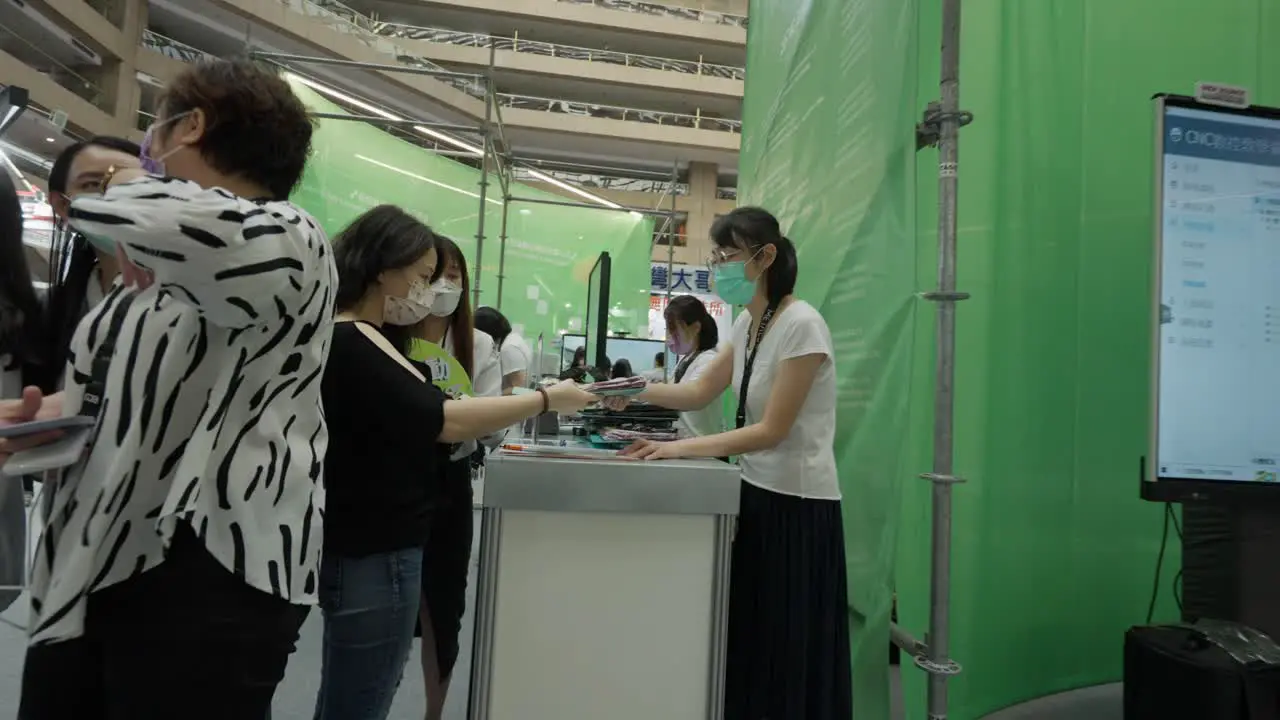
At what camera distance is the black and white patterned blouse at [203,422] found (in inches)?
26.7

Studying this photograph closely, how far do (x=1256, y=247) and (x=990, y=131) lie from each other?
63 cm

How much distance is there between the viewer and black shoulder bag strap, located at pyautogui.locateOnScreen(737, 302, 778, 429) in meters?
1.58

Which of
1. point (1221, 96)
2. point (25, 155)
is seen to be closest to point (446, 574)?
point (1221, 96)

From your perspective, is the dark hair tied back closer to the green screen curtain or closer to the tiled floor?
the green screen curtain

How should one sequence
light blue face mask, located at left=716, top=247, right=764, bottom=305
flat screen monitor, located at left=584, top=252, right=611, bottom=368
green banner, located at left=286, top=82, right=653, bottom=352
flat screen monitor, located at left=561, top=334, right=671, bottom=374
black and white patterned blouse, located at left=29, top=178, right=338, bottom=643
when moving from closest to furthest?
black and white patterned blouse, located at left=29, top=178, right=338, bottom=643
light blue face mask, located at left=716, top=247, right=764, bottom=305
flat screen monitor, located at left=584, top=252, right=611, bottom=368
green banner, located at left=286, top=82, right=653, bottom=352
flat screen monitor, located at left=561, top=334, right=671, bottom=374

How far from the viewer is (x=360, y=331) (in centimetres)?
107

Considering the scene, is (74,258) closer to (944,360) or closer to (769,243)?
(769,243)

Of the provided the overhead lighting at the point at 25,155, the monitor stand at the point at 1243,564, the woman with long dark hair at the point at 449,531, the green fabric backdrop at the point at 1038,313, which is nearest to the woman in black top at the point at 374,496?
the woman with long dark hair at the point at 449,531

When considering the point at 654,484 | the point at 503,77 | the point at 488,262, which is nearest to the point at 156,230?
the point at 654,484

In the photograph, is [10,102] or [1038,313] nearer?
[10,102]

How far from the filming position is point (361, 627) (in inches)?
42.9

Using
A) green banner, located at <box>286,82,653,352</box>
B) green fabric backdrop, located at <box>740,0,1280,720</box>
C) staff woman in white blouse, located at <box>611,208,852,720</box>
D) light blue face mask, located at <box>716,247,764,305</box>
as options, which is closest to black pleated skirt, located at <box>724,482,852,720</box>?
staff woman in white blouse, located at <box>611,208,852,720</box>

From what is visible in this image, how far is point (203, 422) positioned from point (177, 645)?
23 centimetres

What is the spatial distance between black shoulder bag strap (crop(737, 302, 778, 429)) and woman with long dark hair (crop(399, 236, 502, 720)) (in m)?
0.68
